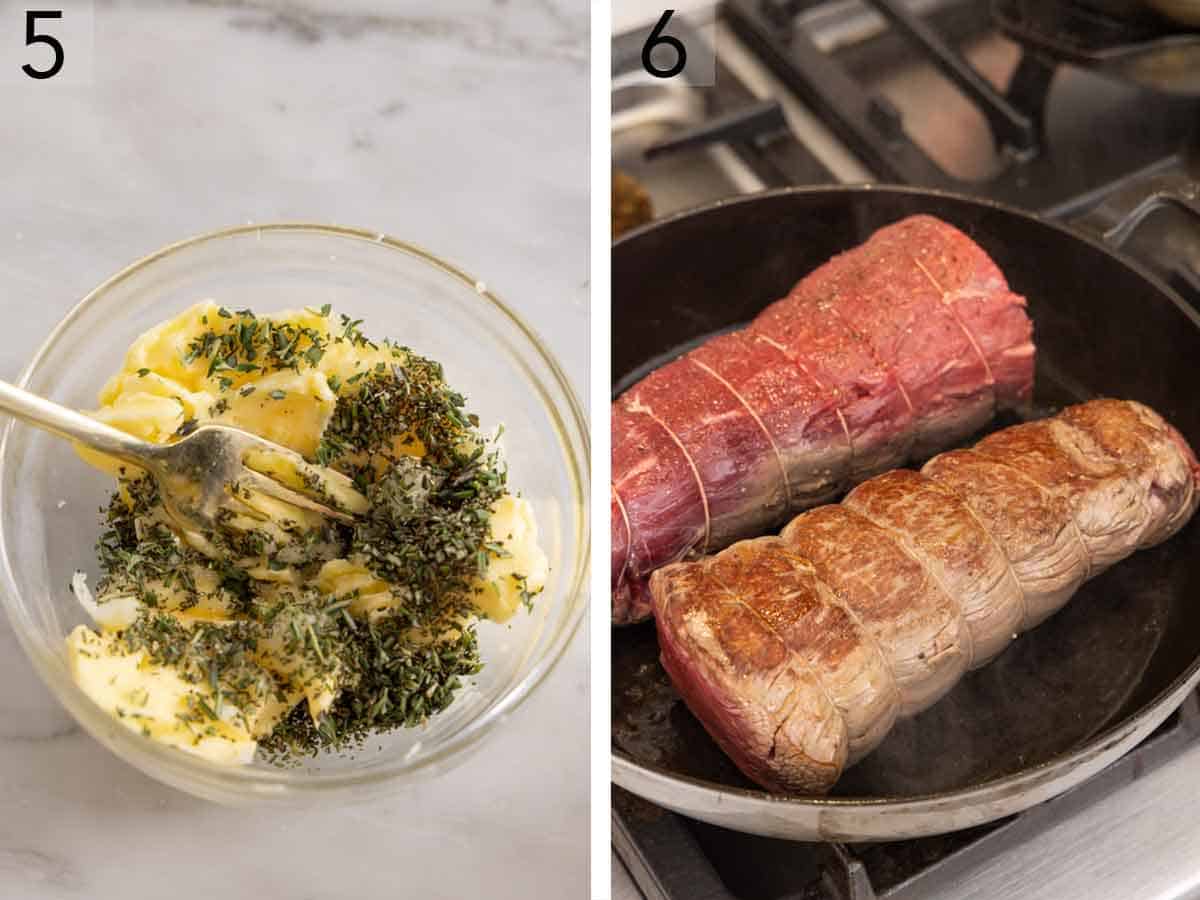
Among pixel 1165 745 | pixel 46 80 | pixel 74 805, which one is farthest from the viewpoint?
pixel 46 80

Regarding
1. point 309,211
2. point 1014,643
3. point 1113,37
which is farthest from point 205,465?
point 1113,37

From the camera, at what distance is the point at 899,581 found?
4.01 feet

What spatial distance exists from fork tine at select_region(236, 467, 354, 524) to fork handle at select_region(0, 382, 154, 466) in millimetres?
67

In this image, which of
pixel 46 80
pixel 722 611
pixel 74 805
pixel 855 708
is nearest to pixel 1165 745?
pixel 855 708

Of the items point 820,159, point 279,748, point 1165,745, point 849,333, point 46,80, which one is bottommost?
point 1165,745

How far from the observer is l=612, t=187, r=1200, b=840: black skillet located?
112 cm

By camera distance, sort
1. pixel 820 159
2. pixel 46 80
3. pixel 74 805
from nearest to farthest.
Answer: pixel 74 805
pixel 46 80
pixel 820 159

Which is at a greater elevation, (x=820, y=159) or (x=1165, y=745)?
(x=820, y=159)

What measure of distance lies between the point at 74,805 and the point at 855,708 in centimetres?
61

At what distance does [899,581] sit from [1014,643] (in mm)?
178

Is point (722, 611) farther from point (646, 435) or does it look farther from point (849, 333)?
point (849, 333)

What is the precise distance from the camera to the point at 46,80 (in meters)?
1.39

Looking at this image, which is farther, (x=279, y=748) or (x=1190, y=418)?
(x=1190, y=418)

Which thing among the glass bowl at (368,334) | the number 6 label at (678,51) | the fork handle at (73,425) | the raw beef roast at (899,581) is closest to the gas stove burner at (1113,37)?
the number 6 label at (678,51)
